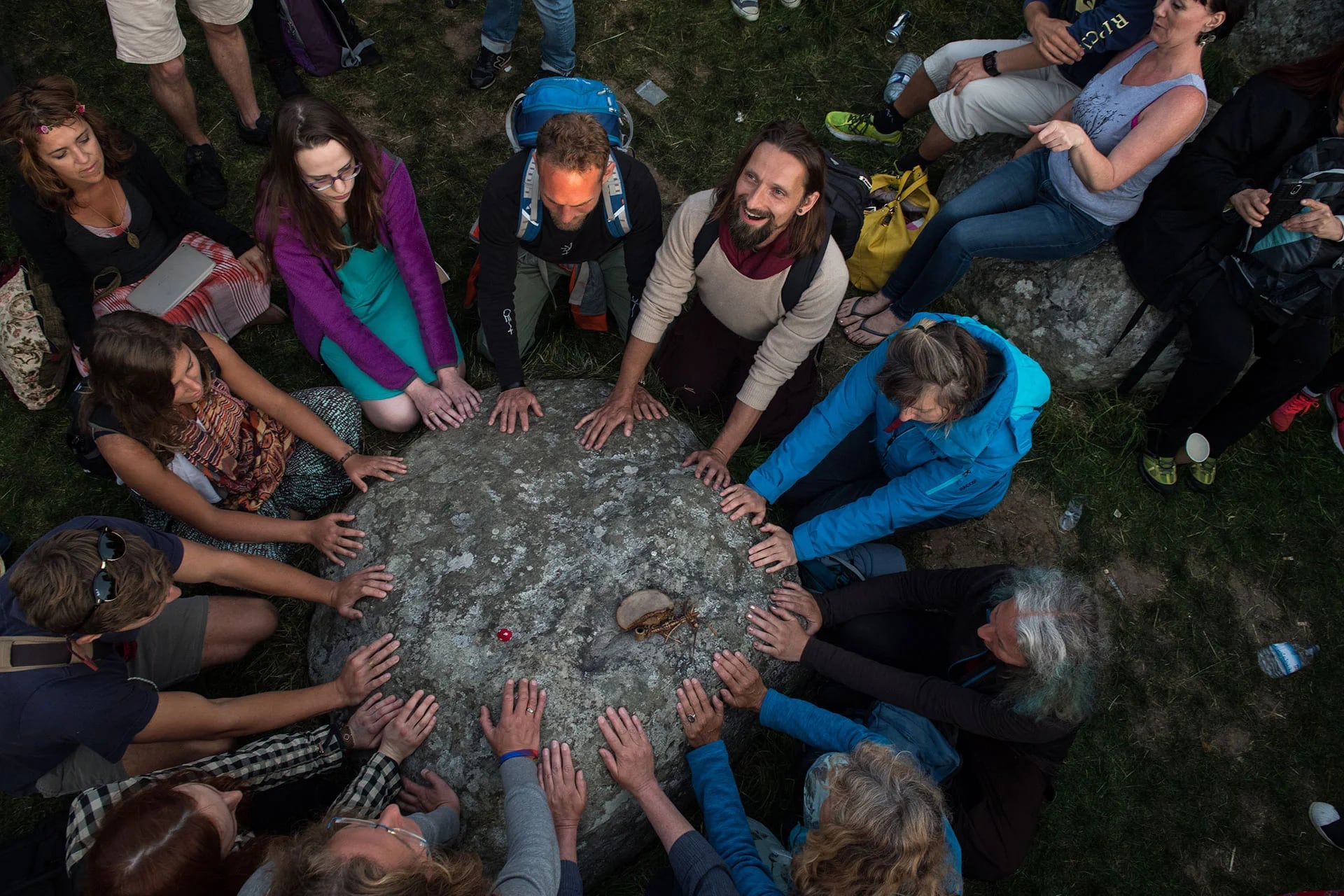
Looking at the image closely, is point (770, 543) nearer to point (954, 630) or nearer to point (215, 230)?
point (954, 630)

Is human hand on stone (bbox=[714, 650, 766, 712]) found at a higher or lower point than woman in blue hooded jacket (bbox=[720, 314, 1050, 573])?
lower

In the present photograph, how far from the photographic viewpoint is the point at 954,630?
11.8 ft

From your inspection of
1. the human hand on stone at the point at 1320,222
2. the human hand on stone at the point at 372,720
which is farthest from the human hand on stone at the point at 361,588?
the human hand on stone at the point at 1320,222

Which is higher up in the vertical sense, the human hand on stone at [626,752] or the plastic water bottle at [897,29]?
the plastic water bottle at [897,29]

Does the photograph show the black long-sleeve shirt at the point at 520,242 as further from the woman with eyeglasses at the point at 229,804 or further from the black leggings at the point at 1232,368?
the black leggings at the point at 1232,368

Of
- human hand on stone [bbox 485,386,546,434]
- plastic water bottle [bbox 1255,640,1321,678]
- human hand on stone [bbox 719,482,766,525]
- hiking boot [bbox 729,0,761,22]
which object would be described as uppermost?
hiking boot [bbox 729,0,761,22]

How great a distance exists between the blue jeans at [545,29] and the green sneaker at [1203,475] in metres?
5.05

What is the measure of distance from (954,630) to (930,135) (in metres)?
3.58

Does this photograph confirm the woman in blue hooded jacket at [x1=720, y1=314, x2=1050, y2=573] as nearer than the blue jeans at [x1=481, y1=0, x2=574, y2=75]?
Yes

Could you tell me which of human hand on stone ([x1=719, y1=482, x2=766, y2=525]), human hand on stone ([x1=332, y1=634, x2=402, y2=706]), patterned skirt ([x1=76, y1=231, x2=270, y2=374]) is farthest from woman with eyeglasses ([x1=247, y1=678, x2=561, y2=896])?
patterned skirt ([x1=76, y1=231, x2=270, y2=374])

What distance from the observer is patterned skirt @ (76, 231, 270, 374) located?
4.24 meters

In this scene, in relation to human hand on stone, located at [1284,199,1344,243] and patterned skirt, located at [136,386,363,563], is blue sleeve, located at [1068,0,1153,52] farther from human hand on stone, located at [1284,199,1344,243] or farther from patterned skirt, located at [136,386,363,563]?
patterned skirt, located at [136,386,363,563]

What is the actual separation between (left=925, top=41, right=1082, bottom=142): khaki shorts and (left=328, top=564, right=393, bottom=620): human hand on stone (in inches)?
174

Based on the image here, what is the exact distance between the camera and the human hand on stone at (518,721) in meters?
3.13
